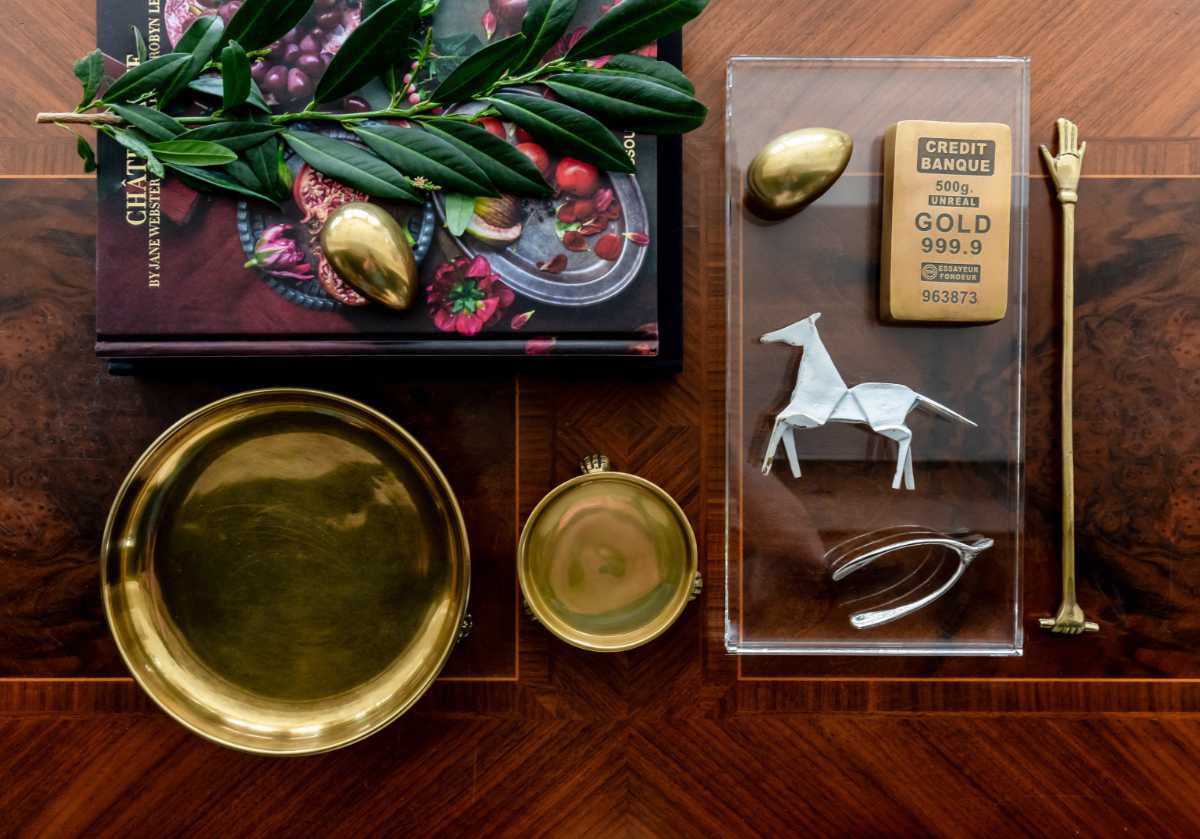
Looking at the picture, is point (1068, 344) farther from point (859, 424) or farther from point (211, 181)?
point (211, 181)

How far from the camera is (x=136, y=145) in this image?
382 mm

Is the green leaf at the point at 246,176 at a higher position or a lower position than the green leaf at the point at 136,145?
lower

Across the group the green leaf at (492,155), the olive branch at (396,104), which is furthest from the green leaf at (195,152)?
the green leaf at (492,155)

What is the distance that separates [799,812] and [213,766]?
41 centimetres

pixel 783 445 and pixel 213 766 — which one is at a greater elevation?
pixel 783 445

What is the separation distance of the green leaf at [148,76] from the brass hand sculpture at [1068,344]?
1.82 ft

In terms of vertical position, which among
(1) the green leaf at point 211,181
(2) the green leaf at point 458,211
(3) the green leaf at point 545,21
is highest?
(3) the green leaf at point 545,21

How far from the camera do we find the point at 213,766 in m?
0.46

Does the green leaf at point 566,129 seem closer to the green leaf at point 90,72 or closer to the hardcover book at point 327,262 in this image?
the hardcover book at point 327,262

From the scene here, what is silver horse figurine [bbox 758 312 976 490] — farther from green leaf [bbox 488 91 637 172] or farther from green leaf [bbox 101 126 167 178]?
green leaf [bbox 101 126 167 178]

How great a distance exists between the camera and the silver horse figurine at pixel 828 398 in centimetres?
43

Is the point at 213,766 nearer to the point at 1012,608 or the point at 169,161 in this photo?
the point at 169,161

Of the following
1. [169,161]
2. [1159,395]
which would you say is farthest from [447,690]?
[1159,395]

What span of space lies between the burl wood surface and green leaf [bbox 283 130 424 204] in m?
0.12
